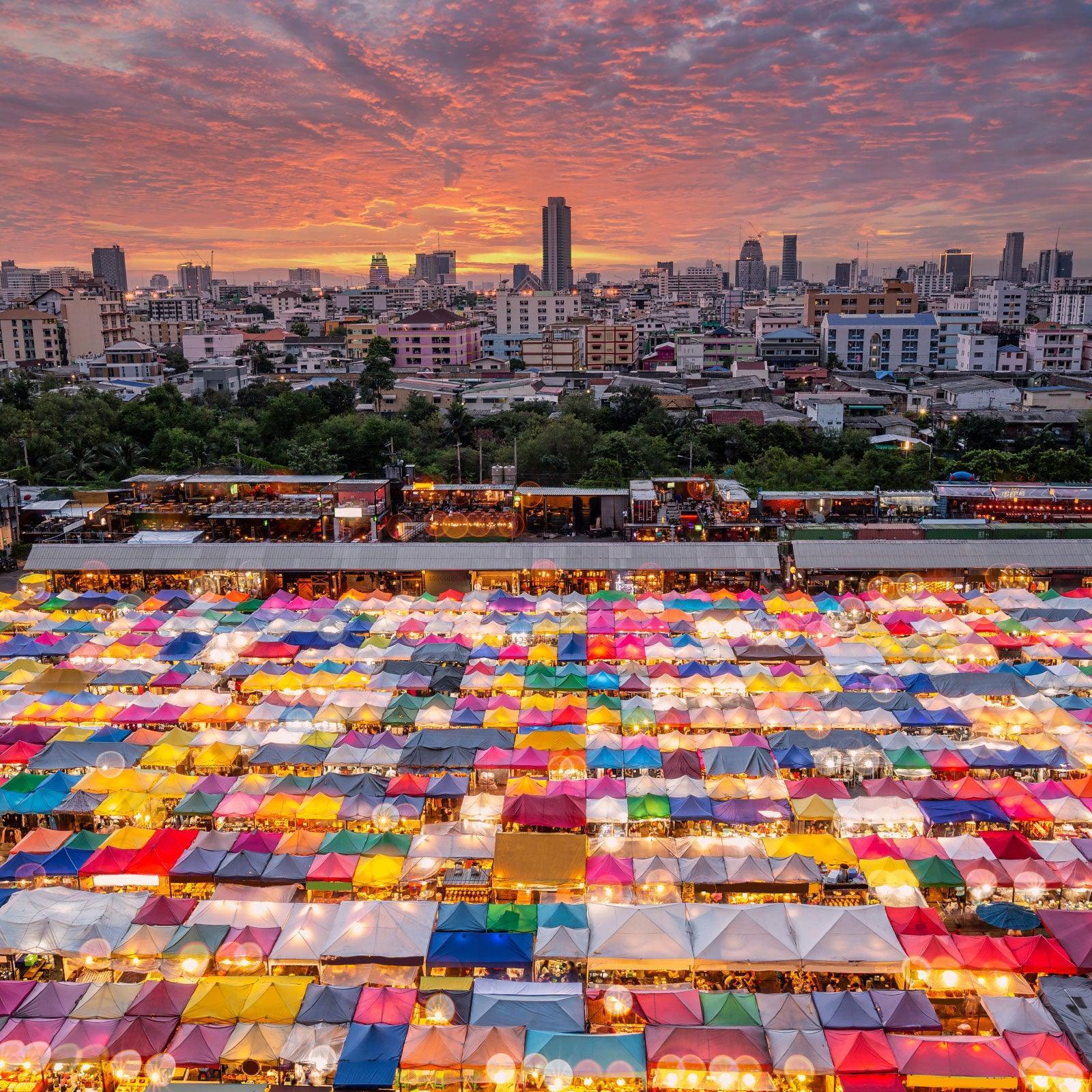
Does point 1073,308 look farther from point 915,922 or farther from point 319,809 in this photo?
point 319,809

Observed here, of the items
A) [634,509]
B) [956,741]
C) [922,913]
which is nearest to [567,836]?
[922,913]

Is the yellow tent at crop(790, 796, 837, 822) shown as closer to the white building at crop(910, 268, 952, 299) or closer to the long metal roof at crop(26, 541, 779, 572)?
the long metal roof at crop(26, 541, 779, 572)

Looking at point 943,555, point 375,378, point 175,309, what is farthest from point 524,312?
point 943,555

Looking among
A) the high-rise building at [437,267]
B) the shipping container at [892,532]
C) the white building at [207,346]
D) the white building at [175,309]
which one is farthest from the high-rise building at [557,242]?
the shipping container at [892,532]

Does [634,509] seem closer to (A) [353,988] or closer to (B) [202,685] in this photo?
(B) [202,685]

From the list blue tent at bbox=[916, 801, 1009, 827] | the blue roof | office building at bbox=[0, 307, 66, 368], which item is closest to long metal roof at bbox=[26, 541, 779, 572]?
blue tent at bbox=[916, 801, 1009, 827]

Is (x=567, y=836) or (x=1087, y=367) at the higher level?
(x=1087, y=367)
